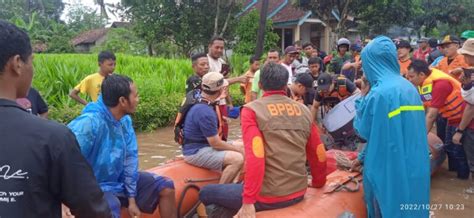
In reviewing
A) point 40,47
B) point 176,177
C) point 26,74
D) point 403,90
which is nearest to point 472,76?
point 403,90

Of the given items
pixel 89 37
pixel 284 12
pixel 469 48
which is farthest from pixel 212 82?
pixel 89 37

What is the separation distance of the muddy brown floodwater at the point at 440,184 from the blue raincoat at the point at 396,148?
1879 mm

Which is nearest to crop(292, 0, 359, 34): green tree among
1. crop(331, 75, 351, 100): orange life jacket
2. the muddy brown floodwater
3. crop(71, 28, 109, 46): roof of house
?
the muddy brown floodwater

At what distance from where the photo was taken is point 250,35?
56.8ft

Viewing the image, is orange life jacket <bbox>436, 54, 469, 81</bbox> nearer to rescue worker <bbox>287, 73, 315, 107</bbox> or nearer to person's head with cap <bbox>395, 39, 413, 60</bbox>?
person's head with cap <bbox>395, 39, 413, 60</bbox>

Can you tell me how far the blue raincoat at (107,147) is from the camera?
2.94m

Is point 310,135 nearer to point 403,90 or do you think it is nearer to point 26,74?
point 403,90

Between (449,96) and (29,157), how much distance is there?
15.6 feet

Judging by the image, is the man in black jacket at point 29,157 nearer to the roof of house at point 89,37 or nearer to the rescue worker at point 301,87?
the rescue worker at point 301,87

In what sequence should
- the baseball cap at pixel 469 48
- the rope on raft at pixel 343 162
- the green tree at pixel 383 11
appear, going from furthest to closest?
the green tree at pixel 383 11 → the baseball cap at pixel 469 48 → the rope on raft at pixel 343 162

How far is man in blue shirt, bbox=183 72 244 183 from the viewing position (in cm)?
414

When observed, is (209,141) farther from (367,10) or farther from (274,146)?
(367,10)

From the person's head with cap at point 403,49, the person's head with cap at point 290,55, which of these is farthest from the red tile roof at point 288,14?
the person's head with cap at point 403,49

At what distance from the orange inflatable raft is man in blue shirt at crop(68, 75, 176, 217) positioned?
16cm
